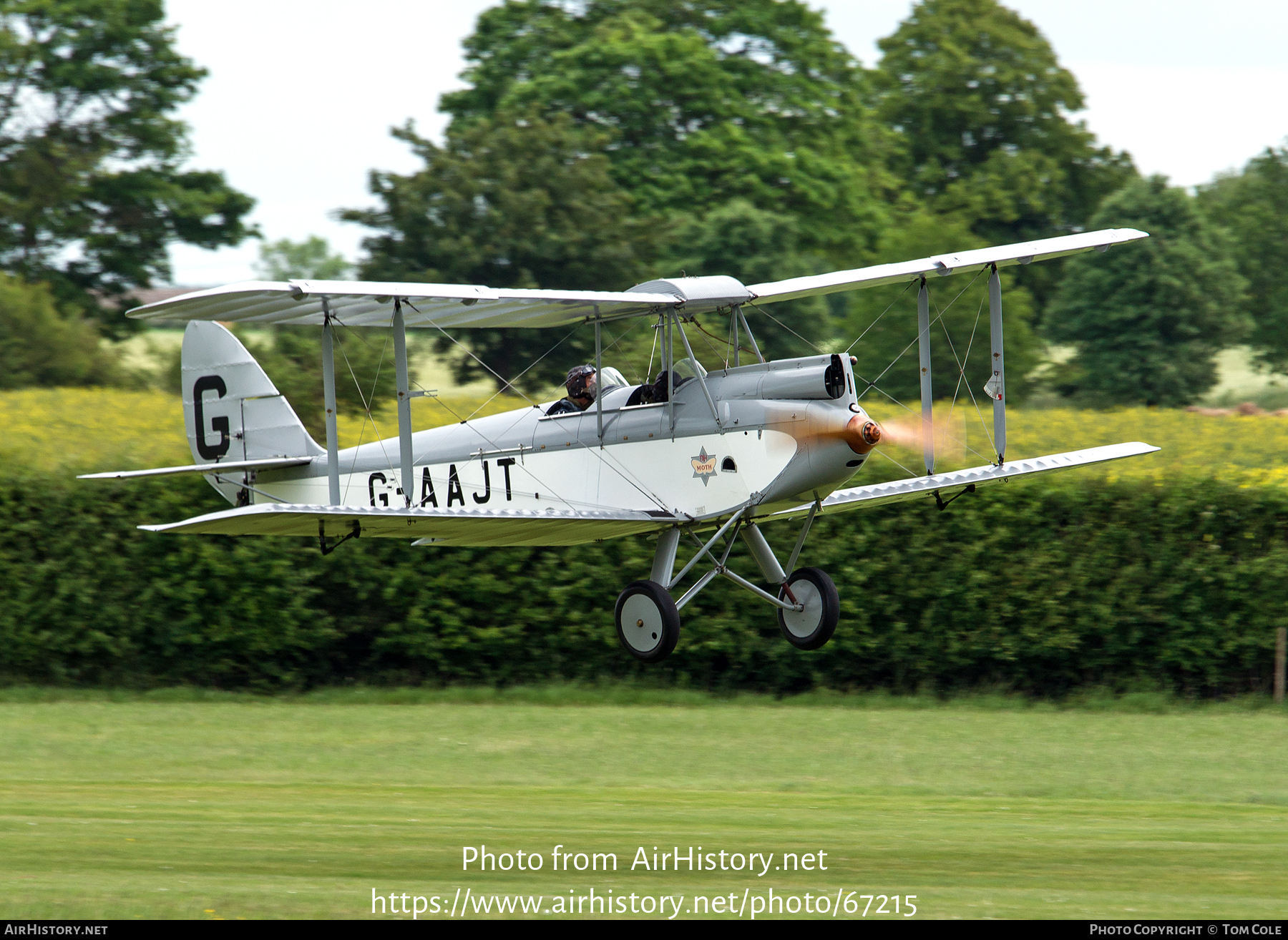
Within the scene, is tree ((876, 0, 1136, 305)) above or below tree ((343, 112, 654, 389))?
above

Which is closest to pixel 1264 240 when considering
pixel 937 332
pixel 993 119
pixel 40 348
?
pixel 993 119

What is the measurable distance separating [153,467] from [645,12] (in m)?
27.9

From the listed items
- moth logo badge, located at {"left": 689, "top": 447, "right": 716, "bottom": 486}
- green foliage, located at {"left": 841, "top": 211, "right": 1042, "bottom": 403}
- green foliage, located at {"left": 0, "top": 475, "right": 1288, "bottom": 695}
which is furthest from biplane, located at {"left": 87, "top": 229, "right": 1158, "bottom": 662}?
green foliage, located at {"left": 841, "top": 211, "right": 1042, "bottom": 403}

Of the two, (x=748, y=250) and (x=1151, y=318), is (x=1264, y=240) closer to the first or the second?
(x=1151, y=318)

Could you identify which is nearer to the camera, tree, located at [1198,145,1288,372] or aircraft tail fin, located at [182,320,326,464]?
aircraft tail fin, located at [182,320,326,464]

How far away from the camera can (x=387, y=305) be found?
1082 cm

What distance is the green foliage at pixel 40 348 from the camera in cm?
3159

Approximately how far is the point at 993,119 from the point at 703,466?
3928 centimetres

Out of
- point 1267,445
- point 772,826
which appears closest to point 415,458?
point 772,826

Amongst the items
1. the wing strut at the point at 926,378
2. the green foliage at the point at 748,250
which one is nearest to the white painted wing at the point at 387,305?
the wing strut at the point at 926,378

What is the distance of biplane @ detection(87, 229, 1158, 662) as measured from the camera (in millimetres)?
9859

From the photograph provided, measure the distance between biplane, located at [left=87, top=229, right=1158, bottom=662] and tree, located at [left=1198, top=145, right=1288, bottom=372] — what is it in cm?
3041

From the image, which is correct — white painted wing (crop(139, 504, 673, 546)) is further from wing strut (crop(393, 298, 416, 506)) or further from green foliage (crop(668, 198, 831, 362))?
green foliage (crop(668, 198, 831, 362))
